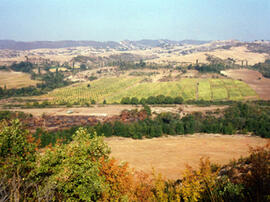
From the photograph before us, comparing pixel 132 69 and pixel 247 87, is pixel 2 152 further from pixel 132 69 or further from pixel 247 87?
pixel 132 69

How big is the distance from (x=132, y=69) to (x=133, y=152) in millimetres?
145076

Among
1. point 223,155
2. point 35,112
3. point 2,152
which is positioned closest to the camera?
point 2,152

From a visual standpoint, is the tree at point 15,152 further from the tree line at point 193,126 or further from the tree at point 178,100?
the tree at point 178,100

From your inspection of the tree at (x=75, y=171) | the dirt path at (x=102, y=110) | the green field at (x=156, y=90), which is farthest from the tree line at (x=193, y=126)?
Answer: the tree at (x=75, y=171)

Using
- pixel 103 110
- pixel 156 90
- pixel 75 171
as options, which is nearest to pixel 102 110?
pixel 103 110

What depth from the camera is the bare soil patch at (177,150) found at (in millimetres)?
45594

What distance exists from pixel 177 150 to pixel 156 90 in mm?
75427

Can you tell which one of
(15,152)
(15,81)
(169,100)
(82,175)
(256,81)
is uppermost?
(15,152)

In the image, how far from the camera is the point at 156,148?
58.8 meters

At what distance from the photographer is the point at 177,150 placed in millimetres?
55969

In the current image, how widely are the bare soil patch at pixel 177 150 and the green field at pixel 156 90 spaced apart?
47999 mm

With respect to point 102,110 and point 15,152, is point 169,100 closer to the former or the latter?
point 102,110

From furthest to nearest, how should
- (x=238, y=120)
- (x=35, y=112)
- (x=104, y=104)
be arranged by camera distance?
(x=104, y=104)
(x=35, y=112)
(x=238, y=120)


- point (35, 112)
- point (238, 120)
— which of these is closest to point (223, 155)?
point (238, 120)
